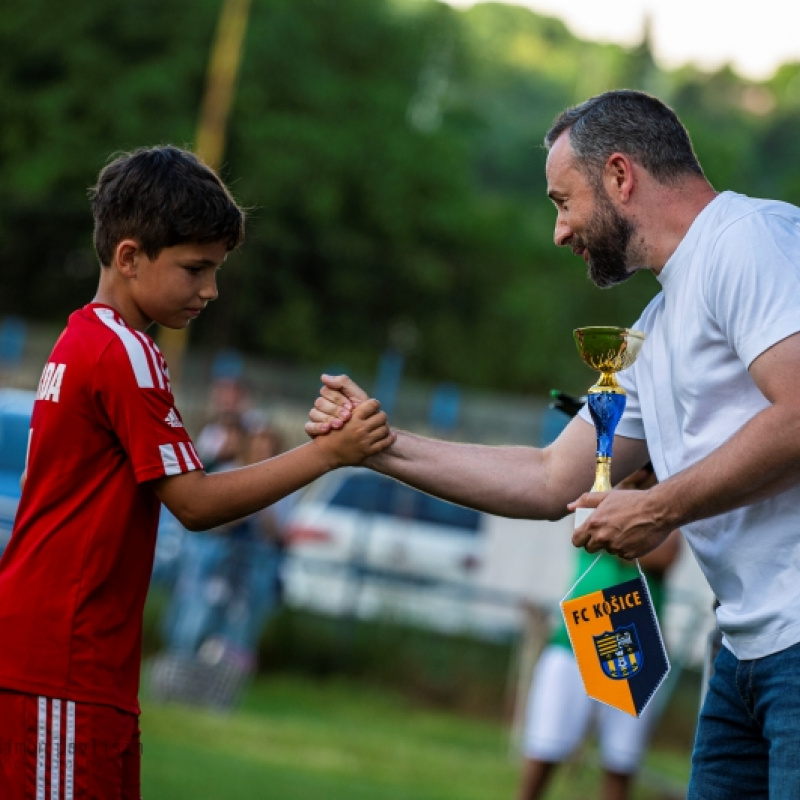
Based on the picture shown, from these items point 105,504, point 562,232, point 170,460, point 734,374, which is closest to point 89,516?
point 105,504

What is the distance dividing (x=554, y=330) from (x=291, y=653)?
2351 cm

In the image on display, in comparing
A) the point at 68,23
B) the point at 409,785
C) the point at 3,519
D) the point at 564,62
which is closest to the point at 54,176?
the point at 68,23

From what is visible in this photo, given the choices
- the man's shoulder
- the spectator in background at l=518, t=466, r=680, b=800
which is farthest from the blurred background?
the man's shoulder

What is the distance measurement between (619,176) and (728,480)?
83 centimetres

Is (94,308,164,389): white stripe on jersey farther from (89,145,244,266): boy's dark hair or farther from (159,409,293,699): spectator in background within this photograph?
(159,409,293,699): spectator in background

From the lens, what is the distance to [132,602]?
3066 mm

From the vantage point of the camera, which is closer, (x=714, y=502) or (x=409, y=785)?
(x=714, y=502)

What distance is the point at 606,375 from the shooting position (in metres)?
3.29

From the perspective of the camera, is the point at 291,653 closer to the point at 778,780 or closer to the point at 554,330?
the point at 778,780

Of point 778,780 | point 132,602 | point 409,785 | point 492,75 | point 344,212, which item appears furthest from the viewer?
point 492,75

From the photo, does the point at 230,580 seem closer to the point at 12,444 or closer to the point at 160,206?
the point at 12,444

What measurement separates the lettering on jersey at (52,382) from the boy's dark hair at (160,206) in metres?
0.30

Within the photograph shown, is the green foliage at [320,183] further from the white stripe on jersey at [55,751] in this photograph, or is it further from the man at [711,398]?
the white stripe on jersey at [55,751]

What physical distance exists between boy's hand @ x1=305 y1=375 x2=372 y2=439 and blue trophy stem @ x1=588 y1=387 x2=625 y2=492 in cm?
60
